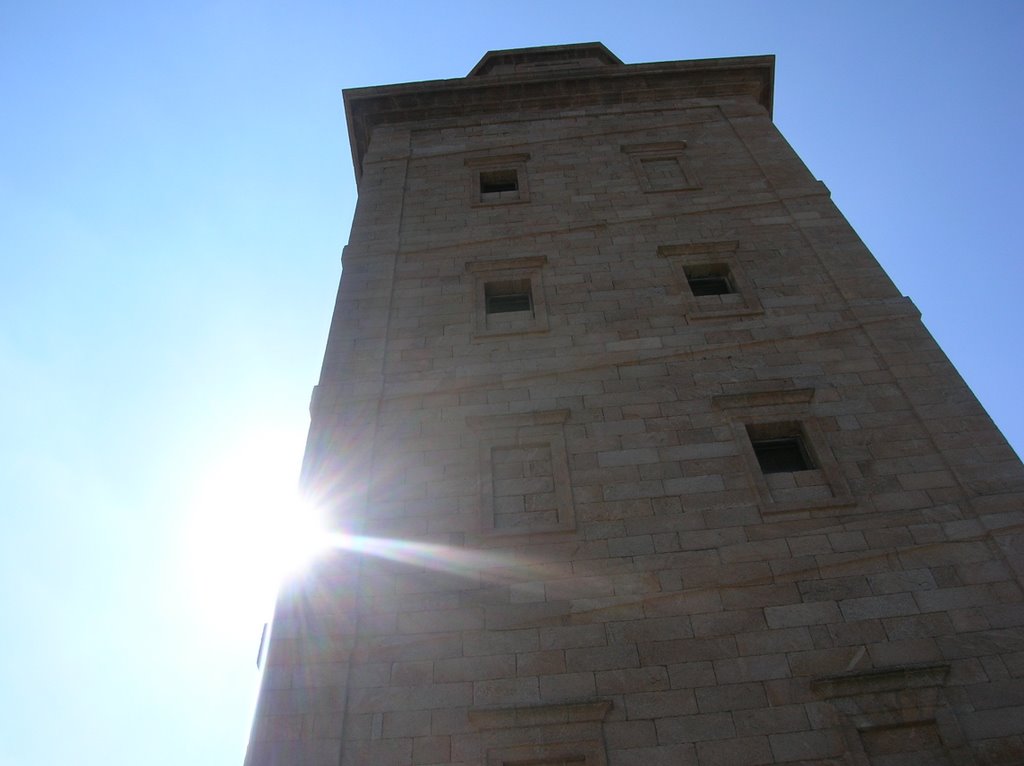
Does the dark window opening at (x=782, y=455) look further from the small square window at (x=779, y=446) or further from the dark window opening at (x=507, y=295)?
the dark window opening at (x=507, y=295)

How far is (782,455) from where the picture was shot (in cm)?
1065

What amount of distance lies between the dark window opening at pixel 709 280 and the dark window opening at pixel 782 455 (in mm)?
3865

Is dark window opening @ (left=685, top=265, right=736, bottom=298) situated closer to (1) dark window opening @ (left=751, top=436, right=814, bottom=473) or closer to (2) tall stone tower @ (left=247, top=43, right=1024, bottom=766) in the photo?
(2) tall stone tower @ (left=247, top=43, right=1024, bottom=766)

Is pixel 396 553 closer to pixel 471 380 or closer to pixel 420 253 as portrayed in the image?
pixel 471 380

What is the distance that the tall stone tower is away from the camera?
7668mm

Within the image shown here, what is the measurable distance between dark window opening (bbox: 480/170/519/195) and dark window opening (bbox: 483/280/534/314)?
4.55m

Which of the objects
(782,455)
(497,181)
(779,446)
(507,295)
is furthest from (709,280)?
(497,181)

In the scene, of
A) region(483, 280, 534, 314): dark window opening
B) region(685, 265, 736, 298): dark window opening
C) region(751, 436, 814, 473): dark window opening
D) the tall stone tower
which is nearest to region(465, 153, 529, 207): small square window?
the tall stone tower

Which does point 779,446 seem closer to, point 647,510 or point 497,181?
point 647,510

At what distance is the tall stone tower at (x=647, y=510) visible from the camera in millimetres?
7668

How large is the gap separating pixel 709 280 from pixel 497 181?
6.32 metres

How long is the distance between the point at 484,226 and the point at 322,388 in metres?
5.76

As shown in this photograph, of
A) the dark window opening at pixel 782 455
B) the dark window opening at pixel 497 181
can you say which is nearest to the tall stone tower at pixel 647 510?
the dark window opening at pixel 782 455

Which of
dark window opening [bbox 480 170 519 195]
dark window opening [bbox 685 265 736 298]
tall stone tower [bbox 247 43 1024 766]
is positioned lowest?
tall stone tower [bbox 247 43 1024 766]
